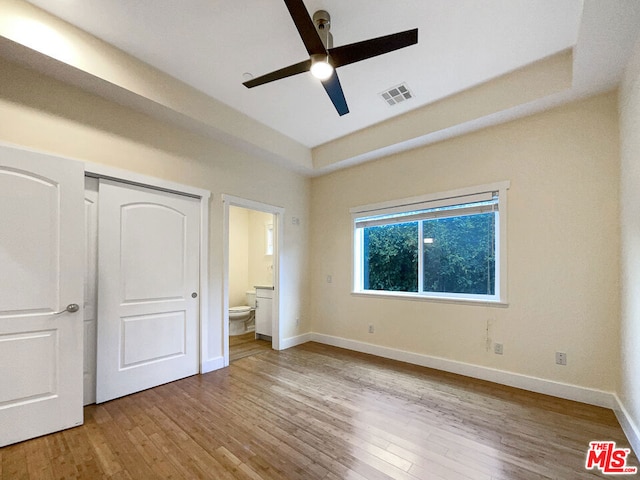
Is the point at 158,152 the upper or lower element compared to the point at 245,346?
upper

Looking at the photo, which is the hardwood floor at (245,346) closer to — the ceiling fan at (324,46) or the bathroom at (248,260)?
the bathroom at (248,260)

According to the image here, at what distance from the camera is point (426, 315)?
3.71 m

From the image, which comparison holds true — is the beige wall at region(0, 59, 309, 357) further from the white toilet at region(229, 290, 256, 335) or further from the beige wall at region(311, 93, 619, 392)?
the beige wall at region(311, 93, 619, 392)

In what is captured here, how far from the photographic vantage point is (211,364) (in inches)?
139

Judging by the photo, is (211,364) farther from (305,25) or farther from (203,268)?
(305,25)

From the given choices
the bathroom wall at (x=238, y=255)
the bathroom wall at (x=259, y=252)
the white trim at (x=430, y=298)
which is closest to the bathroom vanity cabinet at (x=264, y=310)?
the bathroom wall at (x=259, y=252)

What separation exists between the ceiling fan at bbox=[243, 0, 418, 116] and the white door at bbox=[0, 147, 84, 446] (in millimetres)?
1945

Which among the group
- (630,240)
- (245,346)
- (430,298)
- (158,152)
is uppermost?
(158,152)

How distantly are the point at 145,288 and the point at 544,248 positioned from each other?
4.18m

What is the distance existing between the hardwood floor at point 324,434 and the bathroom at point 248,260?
8.07 ft

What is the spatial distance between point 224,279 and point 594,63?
419 centimetres

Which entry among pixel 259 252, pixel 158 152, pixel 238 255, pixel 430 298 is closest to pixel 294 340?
pixel 259 252

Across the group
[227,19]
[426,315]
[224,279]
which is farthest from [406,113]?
[224,279]

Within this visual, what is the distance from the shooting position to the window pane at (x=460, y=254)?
337cm
